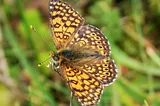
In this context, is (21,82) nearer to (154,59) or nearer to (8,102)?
(8,102)

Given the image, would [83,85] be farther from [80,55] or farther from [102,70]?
[80,55]

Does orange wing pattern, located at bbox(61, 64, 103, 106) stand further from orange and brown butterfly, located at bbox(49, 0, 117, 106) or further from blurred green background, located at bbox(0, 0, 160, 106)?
blurred green background, located at bbox(0, 0, 160, 106)

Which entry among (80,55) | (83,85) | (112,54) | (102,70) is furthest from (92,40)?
(112,54)

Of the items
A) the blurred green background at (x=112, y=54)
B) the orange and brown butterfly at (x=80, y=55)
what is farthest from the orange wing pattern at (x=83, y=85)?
the blurred green background at (x=112, y=54)

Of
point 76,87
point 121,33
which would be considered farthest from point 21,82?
point 76,87

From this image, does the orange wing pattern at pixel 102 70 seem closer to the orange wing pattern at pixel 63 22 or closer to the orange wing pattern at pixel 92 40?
the orange wing pattern at pixel 92 40

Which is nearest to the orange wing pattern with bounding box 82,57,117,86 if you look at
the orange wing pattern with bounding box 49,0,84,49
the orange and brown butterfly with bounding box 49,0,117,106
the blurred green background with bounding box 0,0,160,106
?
the orange and brown butterfly with bounding box 49,0,117,106
